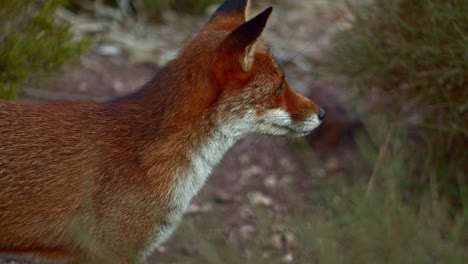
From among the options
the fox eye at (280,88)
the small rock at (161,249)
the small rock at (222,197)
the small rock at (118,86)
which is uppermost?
the fox eye at (280,88)

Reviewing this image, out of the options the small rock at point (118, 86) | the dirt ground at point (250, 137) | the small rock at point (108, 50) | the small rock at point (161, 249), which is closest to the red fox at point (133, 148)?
the dirt ground at point (250, 137)

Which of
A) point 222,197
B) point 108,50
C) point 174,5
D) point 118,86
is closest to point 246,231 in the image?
point 222,197

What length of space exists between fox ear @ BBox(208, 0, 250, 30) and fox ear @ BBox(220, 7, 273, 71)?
1.74ft

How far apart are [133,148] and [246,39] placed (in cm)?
87

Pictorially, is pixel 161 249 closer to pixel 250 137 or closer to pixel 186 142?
pixel 186 142

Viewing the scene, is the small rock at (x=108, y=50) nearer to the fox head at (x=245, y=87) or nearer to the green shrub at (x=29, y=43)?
the green shrub at (x=29, y=43)

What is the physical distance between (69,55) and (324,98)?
2.77 m

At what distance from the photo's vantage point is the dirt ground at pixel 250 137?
22.6ft

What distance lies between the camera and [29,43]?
6152mm

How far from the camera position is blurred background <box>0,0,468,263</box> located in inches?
226

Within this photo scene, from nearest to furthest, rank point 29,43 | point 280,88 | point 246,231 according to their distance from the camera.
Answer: point 280,88
point 29,43
point 246,231

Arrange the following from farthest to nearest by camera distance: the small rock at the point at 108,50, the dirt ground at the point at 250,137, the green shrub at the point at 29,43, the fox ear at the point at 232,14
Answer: the small rock at the point at 108,50
the dirt ground at the point at 250,137
the green shrub at the point at 29,43
the fox ear at the point at 232,14

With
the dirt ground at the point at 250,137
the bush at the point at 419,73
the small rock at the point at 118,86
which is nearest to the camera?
the bush at the point at 419,73

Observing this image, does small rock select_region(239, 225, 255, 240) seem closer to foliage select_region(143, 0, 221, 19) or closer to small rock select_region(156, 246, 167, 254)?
small rock select_region(156, 246, 167, 254)
